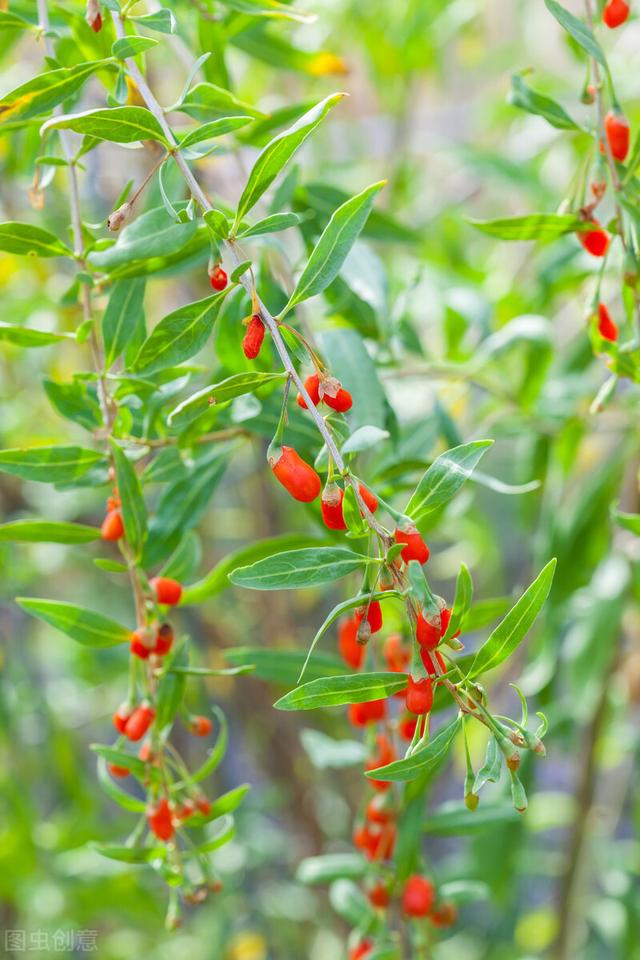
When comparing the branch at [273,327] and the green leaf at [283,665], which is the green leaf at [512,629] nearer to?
the branch at [273,327]

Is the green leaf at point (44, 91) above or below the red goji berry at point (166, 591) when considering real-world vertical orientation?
above

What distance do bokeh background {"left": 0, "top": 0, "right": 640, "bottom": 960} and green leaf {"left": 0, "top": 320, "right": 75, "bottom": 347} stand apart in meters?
0.13

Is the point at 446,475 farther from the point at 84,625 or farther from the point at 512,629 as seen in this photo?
the point at 84,625

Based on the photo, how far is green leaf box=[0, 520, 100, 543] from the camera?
445mm

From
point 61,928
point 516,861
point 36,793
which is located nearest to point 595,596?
point 516,861

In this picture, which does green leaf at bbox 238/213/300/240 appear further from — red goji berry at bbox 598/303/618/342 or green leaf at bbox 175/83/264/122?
red goji berry at bbox 598/303/618/342

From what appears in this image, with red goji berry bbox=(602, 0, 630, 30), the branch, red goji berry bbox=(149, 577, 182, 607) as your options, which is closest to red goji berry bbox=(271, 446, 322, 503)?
the branch

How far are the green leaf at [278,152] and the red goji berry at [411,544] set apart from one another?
0.13m

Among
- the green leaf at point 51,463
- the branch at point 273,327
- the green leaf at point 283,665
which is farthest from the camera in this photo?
the green leaf at point 283,665

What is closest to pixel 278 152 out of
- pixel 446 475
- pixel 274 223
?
pixel 274 223

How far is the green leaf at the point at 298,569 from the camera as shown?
346 millimetres

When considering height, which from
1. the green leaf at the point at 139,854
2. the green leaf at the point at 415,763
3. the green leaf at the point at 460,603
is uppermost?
the green leaf at the point at 460,603

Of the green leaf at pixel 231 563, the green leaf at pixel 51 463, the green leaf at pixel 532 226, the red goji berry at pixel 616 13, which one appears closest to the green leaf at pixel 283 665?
the green leaf at pixel 231 563

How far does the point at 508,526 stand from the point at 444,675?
1.47 m
